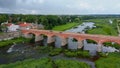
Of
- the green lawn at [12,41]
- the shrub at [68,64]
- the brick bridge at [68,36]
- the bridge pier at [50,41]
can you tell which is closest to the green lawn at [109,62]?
the shrub at [68,64]

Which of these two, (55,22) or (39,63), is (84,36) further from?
(55,22)

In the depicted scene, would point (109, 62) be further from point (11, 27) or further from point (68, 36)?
point (11, 27)

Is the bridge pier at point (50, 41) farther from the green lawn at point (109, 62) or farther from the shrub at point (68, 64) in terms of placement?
the shrub at point (68, 64)

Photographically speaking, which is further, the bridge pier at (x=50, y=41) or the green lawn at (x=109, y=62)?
the bridge pier at (x=50, y=41)

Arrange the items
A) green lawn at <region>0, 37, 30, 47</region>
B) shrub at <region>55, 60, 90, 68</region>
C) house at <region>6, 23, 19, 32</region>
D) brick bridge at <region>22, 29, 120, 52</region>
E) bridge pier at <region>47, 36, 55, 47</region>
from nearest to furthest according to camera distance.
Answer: shrub at <region>55, 60, 90, 68</region>, brick bridge at <region>22, 29, 120, 52</region>, green lawn at <region>0, 37, 30, 47</region>, bridge pier at <region>47, 36, 55, 47</region>, house at <region>6, 23, 19, 32</region>

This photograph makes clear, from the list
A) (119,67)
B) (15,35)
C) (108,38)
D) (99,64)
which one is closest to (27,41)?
(15,35)

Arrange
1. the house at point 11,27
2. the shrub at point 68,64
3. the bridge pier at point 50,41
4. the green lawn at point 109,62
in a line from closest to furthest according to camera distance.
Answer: the shrub at point 68,64
the green lawn at point 109,62
the bridge pier at point 50,41
the house at point 11,27

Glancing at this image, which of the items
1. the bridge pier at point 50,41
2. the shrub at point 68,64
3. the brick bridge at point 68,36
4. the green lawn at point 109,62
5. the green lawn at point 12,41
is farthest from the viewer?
the bridge pier at point 50,41

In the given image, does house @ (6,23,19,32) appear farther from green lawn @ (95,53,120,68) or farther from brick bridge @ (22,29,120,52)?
green lawn @ (95,53,120,68)

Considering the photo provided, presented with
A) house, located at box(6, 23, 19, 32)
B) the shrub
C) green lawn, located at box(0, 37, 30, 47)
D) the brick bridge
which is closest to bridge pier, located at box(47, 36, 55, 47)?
the brick bridge
